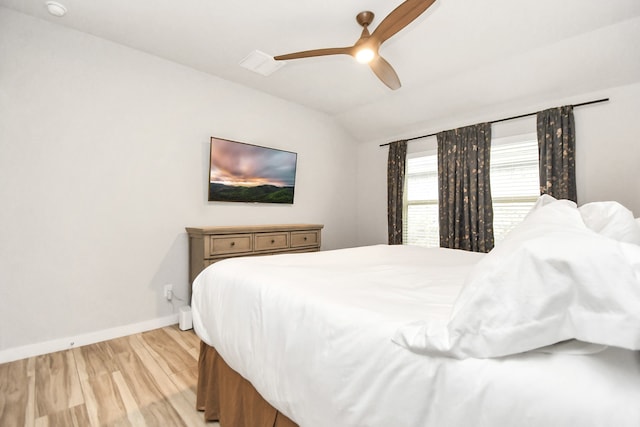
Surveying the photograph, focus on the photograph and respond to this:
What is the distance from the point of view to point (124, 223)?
259 centimetres

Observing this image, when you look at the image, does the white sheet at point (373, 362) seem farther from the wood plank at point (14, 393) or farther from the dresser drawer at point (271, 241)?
the dresser drawer at point (271, 241)

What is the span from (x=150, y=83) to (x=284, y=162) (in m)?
1.64

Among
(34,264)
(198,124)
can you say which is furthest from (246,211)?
(34,264)

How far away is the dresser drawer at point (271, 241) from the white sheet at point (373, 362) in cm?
150

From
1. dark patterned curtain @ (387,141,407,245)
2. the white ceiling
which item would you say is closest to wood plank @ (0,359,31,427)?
the white ceiling

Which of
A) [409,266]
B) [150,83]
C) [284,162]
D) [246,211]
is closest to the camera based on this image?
[409,266]

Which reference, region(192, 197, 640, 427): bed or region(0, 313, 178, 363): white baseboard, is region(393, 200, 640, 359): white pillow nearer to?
region(192, 197, 640, 427): bed

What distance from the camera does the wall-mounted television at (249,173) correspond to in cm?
313

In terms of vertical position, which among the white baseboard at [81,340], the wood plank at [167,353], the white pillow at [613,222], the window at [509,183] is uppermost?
the window at [509,183]

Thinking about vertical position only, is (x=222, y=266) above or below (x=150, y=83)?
below

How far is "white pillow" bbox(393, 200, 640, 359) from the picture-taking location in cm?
50

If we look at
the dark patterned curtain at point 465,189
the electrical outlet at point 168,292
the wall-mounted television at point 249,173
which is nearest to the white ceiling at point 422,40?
the dark patterned curtain at point 465,189

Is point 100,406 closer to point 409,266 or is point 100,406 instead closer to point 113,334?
point 113,334

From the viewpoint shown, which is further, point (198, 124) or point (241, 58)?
point (198, 124)
